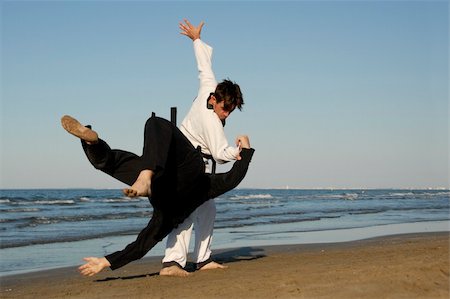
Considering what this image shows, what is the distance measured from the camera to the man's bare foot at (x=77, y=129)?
4.86 meters

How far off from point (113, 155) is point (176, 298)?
1.45m

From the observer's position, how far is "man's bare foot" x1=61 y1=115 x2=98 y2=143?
4.86 metres

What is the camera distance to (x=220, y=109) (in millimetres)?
5598

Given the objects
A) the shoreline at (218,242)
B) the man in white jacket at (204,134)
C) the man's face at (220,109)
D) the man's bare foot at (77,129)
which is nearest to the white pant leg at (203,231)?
the man in white jacket at (204,134)

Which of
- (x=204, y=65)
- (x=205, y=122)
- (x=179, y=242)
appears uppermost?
(x=204, y=65)

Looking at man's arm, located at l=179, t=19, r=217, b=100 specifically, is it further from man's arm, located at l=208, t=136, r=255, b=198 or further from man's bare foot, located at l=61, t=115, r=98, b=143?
man's bare foot, located at l=61, t=115, r=98, b=143

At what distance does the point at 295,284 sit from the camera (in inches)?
171

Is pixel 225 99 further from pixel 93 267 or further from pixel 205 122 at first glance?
pixel 93 267

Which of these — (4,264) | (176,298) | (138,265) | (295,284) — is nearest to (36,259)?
(4,264)

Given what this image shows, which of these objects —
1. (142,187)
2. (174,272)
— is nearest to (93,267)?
(174,272)

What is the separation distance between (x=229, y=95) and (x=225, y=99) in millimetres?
53

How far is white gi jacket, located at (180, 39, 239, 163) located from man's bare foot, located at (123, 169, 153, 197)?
3.12 ft

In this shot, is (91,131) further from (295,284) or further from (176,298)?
(295,284)

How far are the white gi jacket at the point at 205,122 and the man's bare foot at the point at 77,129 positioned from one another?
1.03 m
